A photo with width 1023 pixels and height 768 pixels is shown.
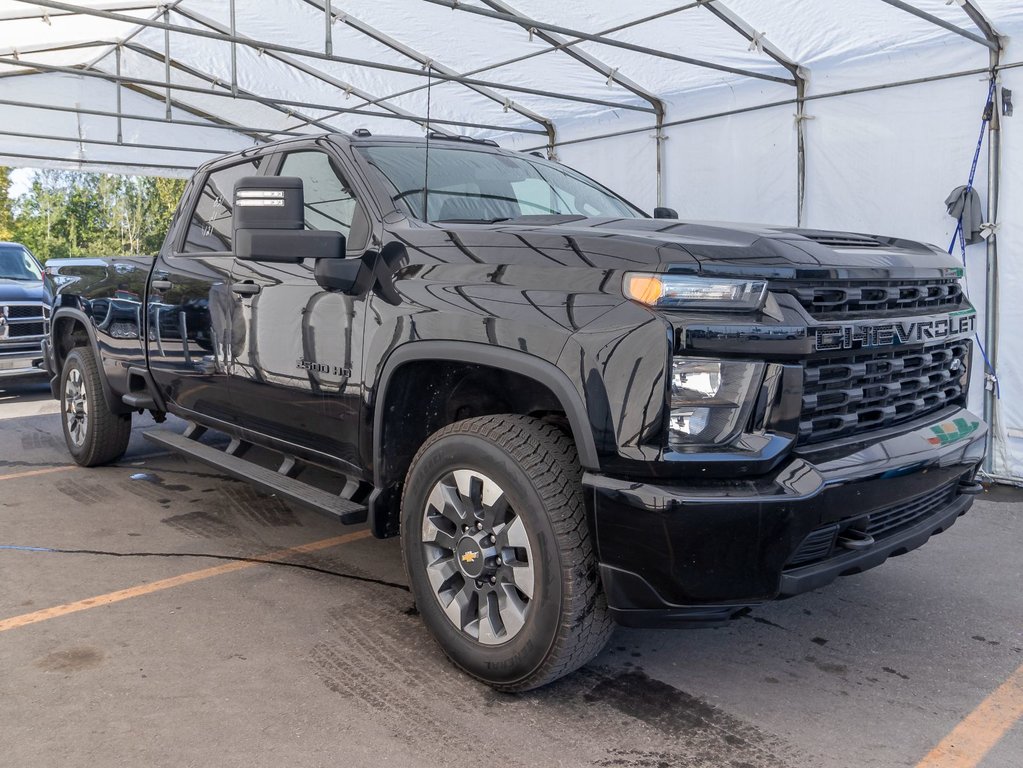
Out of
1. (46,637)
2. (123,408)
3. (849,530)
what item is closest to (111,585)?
(46,637)

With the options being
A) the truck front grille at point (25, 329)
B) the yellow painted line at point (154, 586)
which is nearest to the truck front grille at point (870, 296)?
the yellow painted line at point (154, 586)

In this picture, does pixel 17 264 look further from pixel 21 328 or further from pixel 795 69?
pixel 795 69

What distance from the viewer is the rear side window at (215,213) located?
4.38m

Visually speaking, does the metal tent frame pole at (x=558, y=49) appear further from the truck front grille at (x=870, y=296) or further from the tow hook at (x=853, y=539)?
the tow hook at (x=853, y=539)

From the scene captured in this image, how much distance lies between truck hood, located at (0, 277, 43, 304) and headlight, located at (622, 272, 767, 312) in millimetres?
8724

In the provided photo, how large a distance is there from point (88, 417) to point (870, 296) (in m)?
4.83

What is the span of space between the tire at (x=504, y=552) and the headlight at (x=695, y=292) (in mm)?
567

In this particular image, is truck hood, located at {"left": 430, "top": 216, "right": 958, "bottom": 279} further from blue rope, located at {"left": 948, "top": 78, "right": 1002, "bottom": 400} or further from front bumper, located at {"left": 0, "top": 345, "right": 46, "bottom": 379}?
front bumper, located at {"left": 0, "top": 345, "right": 46, "bottom": 379}

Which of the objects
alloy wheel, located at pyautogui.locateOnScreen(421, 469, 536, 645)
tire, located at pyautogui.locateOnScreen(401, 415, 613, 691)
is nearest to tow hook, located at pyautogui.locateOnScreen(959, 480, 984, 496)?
tire, located at pyautogui.locateOnScreen(401, 415, 613, 691)

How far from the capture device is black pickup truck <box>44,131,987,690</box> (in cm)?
238

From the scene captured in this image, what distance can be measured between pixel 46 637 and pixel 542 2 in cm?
700

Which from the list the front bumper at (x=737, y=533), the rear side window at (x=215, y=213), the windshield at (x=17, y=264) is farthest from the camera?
the windshield at (x=17, y=264)

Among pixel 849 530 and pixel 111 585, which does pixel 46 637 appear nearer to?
pixel 111 585

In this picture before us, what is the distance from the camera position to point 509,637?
2.76 metres
